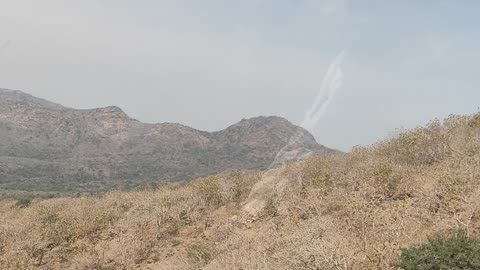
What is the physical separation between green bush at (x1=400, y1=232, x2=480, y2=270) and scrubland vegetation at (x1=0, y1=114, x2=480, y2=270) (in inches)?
1.3

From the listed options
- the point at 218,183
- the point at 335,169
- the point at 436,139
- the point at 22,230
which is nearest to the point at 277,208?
the point at 335,169

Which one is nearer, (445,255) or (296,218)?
(445,255)

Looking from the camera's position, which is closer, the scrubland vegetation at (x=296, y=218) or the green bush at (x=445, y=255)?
the green bush at (x=445, y=255)

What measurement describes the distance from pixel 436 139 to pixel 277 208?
7.91m

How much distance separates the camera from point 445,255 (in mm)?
9562

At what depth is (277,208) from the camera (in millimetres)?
20391

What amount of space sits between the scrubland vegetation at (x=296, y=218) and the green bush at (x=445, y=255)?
33 mm

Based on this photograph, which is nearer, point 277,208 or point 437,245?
point 437,245

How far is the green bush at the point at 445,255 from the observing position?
369 inches

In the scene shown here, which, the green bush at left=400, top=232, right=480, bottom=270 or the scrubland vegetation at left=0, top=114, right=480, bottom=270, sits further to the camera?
the scrubland vegetation at left=0, top=114, right=480, bottom=270

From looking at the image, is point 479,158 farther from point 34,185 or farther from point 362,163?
point 34,185

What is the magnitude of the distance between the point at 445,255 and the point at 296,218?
779 cm

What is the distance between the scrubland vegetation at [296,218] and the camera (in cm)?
1221

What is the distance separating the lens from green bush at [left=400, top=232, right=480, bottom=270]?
938 centimetres
